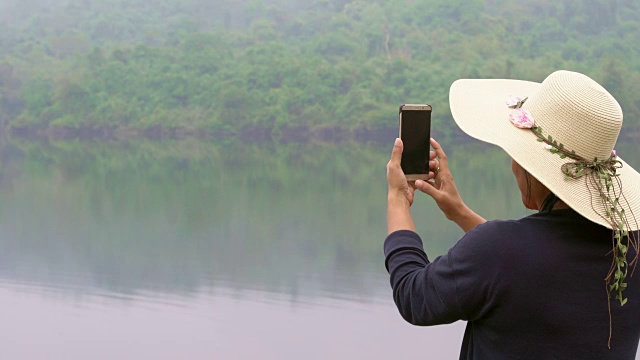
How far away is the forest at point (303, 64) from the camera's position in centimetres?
2552

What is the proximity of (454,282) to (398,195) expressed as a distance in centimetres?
16

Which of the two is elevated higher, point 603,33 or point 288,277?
point 288,277

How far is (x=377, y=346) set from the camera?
427cm

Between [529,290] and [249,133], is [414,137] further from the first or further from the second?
[249,133]

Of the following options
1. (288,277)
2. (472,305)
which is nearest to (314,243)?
(288,277)

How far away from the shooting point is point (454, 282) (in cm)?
85

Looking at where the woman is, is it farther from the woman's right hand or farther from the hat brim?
the woman's right hand

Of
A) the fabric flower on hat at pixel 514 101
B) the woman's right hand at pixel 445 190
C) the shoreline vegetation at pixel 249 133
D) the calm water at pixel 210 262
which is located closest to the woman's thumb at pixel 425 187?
→ the woman's right hand at pixel 445 190

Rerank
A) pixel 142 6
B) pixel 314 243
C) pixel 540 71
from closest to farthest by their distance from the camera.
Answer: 1. pixel 314 243
2. pixel 540 71
3. pixel 142 6

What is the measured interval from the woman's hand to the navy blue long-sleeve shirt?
9cm

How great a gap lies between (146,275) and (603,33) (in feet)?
86.5

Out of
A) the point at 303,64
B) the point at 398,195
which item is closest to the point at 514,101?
the point at 398,195

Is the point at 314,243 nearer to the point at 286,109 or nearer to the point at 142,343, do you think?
the point at 142,343

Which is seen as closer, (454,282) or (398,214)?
(454,282)
